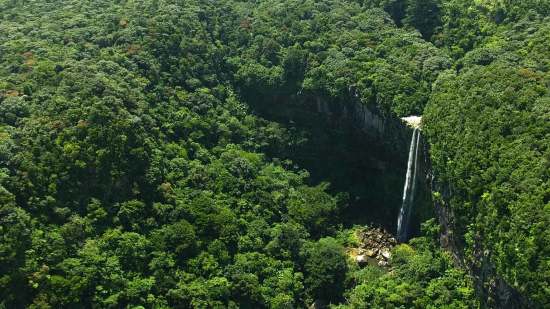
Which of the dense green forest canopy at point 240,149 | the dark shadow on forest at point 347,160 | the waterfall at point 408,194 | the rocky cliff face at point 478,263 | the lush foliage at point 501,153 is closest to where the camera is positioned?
the lush foliage at point 501,153

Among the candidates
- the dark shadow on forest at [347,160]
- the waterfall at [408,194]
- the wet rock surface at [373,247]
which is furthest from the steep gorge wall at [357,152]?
the wet rock surface at [373,247]

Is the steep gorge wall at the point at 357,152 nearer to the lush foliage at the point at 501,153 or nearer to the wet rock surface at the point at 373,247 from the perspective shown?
the wet rock surface at the point at 373,247

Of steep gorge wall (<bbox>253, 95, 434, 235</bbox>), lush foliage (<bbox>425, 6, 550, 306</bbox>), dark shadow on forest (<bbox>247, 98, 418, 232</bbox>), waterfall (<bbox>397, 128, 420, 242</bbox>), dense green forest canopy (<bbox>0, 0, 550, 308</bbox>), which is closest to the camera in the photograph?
lush foliage (<bbox>425, 6, 550, 306</bbox>)

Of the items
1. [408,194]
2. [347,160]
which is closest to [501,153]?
[408,194]

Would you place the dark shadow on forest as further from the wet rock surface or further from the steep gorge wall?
the wet rock surface

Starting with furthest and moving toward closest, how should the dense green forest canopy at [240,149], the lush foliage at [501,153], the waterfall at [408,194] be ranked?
the waterfall at [408,194]
the dense green forest canopy at [240,149]
the lush foliage at [501,153]

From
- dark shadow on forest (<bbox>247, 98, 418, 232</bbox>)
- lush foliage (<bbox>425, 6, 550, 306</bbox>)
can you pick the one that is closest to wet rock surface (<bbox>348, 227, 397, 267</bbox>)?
dark shadow on forest (<bbox>247, 98, 418, 232</bbox>)
